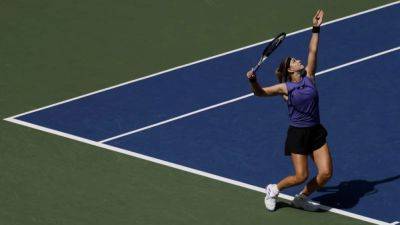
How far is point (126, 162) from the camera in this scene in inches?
702

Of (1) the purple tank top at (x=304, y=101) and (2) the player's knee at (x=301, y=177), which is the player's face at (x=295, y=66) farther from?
(2) the player's knee at (x=301, y=177)

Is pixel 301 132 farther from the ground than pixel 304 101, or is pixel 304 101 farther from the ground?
pixel 304 101

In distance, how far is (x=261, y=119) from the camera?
1941cm

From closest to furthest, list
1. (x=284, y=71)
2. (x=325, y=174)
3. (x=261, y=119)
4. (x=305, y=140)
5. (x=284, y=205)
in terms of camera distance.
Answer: (x=325, y=174) → (x=305, y=140) → (x=284, y=71) → (x=284, y=205) → (x=261, y=119)

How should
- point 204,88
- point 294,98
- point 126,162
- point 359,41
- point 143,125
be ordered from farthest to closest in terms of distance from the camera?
point 359,41 → point 204,88 → point 143,125 → point 126,162 → point 294,98

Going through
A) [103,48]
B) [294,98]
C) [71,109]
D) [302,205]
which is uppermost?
[103,48]

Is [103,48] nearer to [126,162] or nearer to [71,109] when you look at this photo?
[71,109]

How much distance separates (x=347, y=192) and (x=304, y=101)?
169 cm

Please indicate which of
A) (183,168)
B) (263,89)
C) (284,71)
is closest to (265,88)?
(263,89)

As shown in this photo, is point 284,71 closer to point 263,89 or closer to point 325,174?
point 263,89

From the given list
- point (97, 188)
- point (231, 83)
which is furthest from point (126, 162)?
point (231, 83)

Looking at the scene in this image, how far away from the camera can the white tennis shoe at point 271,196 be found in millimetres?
16188

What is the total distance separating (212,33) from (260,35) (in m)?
0.90

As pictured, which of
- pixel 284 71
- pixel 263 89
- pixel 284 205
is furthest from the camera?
pixel 284 205
